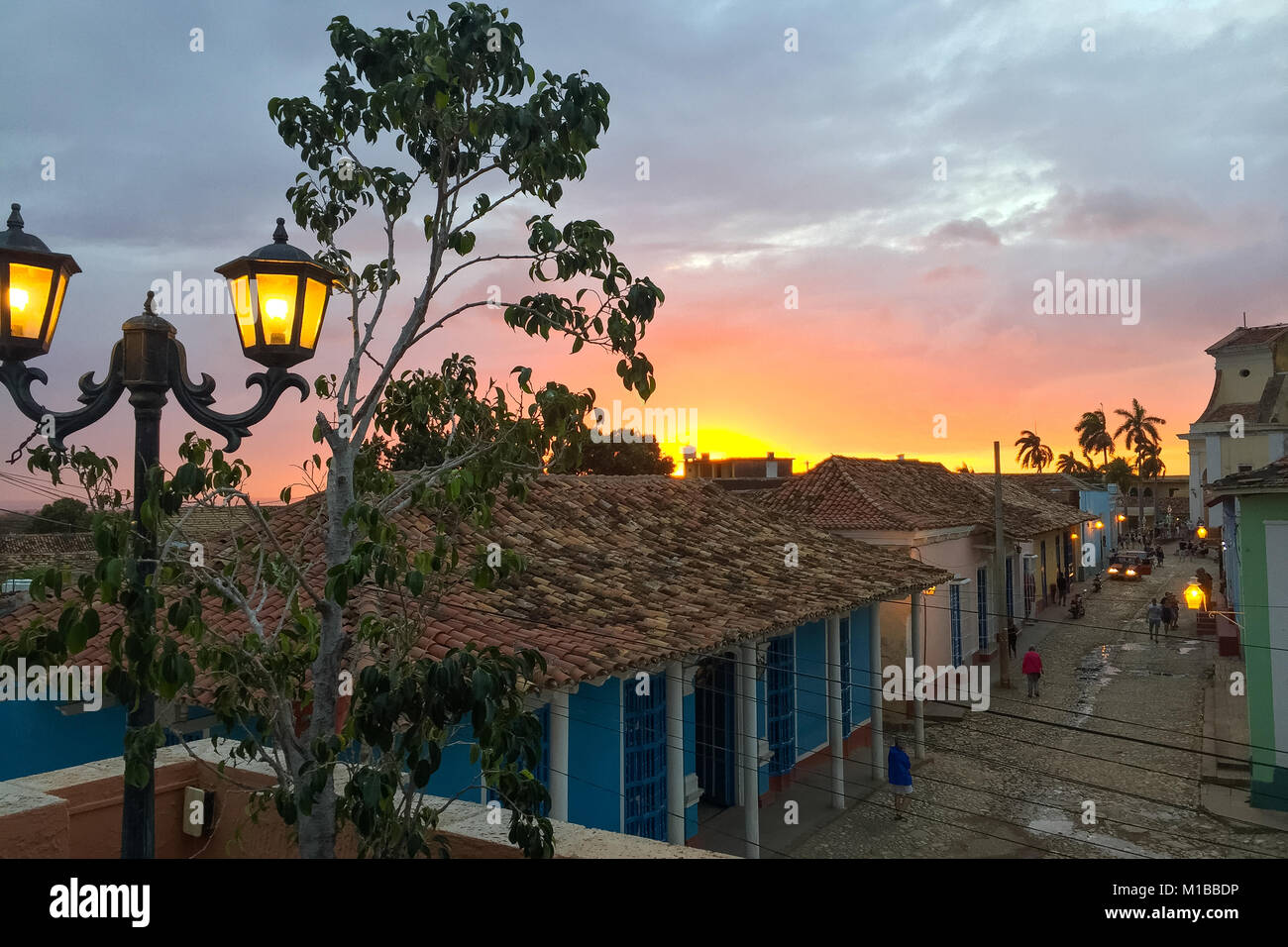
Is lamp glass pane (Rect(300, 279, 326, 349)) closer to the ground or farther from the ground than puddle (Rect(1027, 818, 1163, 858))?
farther from the ground

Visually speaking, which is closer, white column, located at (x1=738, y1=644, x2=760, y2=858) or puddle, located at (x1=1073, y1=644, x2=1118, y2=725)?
white column, located at (x1=738, y1=644, x2=760, y2=858)

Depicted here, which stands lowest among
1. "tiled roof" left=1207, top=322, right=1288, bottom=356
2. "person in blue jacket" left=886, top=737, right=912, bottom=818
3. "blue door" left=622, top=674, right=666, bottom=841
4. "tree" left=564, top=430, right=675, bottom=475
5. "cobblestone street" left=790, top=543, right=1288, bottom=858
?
"cobblestone street" left=790, top=543, right=1288, bottom=858

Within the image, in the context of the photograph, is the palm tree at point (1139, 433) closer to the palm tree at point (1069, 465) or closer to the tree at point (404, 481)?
the palm tree at point (1069, 465)

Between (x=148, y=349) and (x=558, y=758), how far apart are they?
17.3 feet

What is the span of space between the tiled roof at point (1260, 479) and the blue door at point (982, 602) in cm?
1138

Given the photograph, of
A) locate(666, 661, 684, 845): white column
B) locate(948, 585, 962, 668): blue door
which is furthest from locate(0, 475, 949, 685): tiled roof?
locate(948, 585, 962, 668): blue door

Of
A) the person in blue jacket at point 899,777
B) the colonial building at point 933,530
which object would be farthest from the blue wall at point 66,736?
the colonial building at point 933,530

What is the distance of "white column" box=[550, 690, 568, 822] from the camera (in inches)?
297

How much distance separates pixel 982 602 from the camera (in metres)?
23.4

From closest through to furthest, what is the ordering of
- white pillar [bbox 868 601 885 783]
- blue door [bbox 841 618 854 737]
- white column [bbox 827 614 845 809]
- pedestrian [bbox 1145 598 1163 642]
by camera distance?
1. white column [bbox 827 614 845 809]
2. white pillar [bbox 868 601 885 783]
3. blue door [bbox 841 618 854 737]
4. pedestrian [bbox 1145 598 1163 642]

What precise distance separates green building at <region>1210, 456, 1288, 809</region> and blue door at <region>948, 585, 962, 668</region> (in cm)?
912

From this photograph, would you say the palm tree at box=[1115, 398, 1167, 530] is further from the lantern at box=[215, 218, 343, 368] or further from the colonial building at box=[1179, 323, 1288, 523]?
the lantern at box=[215, 218, 343, 368]
